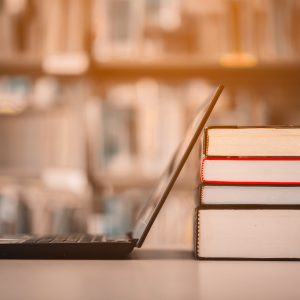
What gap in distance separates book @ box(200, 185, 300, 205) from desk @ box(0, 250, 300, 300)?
0.09 metres

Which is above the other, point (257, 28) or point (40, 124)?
point (257, 28)

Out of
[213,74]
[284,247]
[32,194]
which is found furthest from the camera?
[213,74]

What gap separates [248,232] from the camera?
0.73 m

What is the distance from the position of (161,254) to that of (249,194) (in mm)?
177

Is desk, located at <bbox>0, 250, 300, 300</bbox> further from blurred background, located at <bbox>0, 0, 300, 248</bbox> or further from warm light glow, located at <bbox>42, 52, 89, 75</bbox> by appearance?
warm light glow, located at <bbox>42, 52, 89, 75</bbox>

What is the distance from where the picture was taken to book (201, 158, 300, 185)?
2.44 feet

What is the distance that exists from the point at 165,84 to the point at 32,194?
0.73 metres

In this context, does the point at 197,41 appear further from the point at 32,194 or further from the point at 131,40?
the point at 32,194

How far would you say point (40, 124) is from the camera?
2.05 metres

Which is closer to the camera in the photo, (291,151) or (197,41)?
(291,151)

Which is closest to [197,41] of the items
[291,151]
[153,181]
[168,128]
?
[168,128]

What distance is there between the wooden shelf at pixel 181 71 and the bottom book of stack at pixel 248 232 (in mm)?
1372

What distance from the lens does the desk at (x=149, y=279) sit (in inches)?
20.0

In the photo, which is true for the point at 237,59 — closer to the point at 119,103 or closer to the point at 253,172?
the point at 119,103
